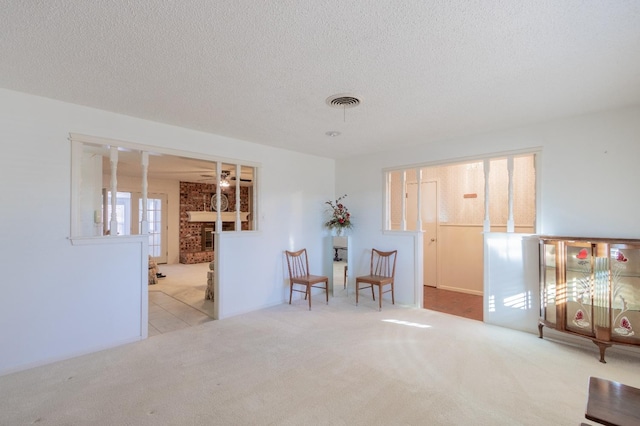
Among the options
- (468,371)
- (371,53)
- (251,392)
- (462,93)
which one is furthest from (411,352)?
(371,53)

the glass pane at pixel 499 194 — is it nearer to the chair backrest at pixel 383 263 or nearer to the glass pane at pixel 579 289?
the chair backrest at pixel 383 263

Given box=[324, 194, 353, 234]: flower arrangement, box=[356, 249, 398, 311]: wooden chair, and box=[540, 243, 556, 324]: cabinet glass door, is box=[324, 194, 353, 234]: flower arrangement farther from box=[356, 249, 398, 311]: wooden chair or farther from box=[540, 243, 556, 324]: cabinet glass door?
box=[540, 243, 556, 324]: cabinet glass door

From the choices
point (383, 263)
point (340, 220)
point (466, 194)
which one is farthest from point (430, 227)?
point (340, 220)

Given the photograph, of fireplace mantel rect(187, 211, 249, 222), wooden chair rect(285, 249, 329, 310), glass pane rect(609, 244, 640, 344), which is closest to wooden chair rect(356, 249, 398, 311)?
wooden chair rect(285, 249, 329, 310)

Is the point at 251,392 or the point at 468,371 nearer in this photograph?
the point at 251,392

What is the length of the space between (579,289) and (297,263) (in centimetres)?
355

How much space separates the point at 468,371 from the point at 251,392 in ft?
5.99

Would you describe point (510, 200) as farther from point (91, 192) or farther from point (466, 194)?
point (91, 192)

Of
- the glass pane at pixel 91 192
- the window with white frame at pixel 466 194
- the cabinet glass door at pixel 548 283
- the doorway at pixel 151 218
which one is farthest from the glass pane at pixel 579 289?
the doorway at pixel 151 218

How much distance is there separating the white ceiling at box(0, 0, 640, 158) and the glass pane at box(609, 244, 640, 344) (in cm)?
144

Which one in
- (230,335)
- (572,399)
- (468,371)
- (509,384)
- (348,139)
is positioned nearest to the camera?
(572,399)

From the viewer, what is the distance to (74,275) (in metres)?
3.01

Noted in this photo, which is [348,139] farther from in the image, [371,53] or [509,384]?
[509,384]

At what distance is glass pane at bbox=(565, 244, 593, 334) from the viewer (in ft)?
9.80
